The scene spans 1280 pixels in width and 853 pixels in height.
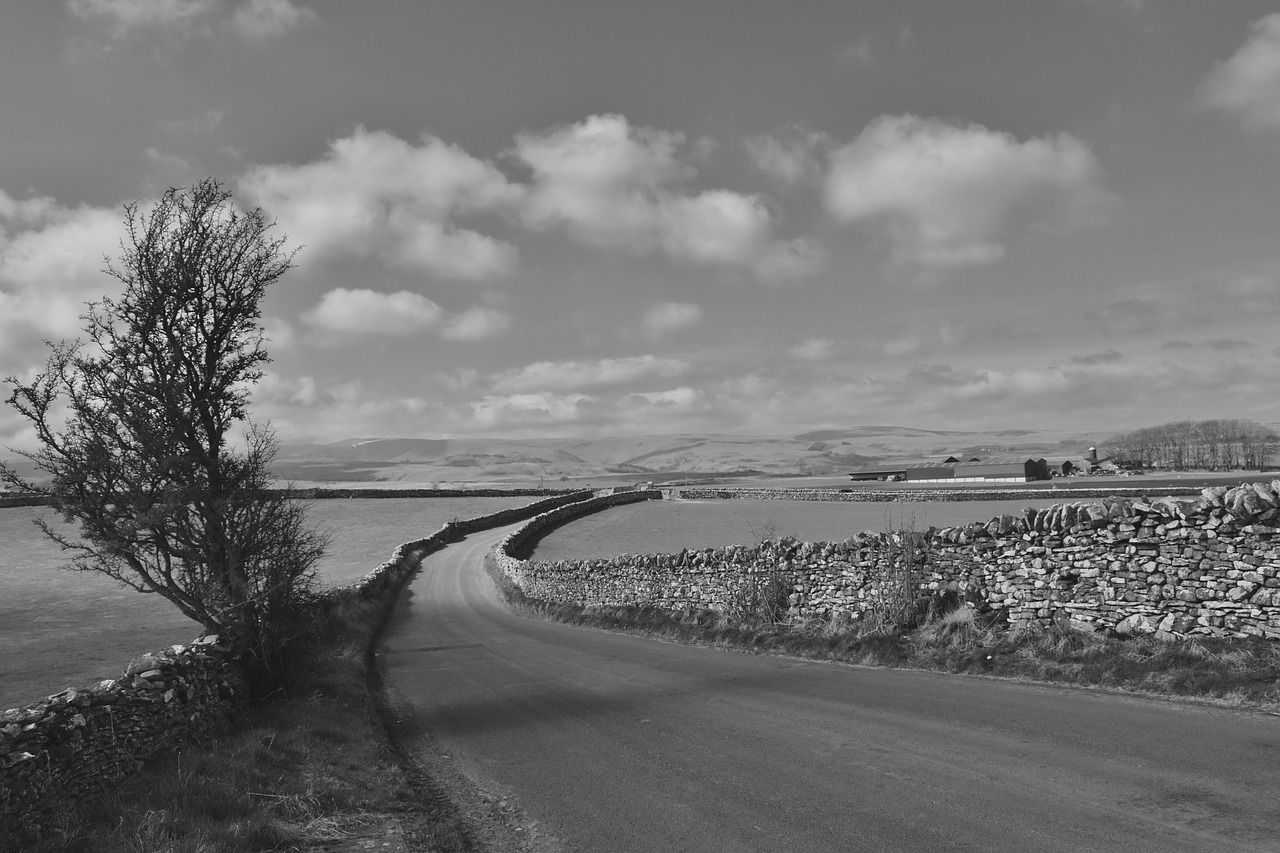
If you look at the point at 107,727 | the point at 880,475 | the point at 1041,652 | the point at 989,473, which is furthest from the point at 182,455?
the point at 880,475

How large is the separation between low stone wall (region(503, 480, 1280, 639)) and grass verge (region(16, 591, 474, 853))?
10215 mm

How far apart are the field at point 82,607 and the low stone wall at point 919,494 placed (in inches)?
1205

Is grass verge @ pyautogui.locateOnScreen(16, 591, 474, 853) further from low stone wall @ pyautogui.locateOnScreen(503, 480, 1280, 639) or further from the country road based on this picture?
low stone wall @ pyautogui.locateOnScreen(503, 480, 1280, 639)

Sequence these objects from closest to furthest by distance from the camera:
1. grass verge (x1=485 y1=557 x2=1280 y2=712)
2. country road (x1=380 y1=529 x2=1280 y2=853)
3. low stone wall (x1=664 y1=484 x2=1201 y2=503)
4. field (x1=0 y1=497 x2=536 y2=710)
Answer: country road (x1=380 y1=529 x2=1280 y2=853) < grass verge (x1=485 y1=557 x2=1280 y2=712) < field (x1=0 y1=497 x2=536 y2=710) < low stone wall (x1=664 y1=484 x2=1201 y2=503)

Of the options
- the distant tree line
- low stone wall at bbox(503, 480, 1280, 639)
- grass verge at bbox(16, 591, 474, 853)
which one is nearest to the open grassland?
low stone wall at bbox(503, 480, 1280, 639)

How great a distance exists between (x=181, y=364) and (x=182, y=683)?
654cm

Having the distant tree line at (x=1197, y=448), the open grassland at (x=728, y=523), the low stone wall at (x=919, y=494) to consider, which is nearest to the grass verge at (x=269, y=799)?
the open grassland at (x=728, y=523)

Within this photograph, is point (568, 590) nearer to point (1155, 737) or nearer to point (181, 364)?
point (181, 364)

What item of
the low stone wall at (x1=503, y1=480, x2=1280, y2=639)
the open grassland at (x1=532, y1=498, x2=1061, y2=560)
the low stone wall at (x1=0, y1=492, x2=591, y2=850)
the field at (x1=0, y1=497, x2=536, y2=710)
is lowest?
the field at (x1=0, y1=497, x2=536, y2=710)

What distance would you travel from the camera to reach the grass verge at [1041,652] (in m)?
9.90

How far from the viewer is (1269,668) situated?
972 centimetres

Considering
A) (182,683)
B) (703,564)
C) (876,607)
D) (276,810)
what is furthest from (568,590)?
(276,810)

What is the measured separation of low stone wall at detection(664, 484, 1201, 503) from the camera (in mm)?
69375

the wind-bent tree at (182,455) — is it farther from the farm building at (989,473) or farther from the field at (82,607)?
the farm building at (989,473)
